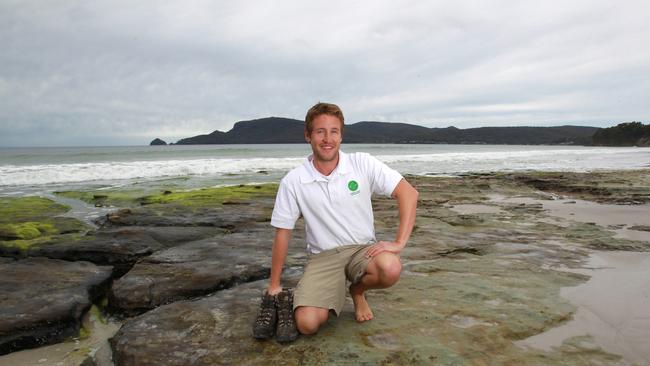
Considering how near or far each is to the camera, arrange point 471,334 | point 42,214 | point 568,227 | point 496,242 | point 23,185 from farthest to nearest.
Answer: point 23,185, point 42,214, point 568,227, point 496,242, point 471,334

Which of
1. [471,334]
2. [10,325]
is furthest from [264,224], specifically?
[471,334]

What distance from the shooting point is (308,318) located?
358 centimetres

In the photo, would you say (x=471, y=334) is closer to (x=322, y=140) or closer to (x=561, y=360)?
(x=561, y=360)

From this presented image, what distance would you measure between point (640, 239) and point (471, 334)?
228 inches

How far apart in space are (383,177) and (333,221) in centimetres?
57

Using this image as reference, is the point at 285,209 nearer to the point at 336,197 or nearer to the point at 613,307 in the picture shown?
the point at 336,197

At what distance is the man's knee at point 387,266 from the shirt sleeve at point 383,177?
0.56 metres

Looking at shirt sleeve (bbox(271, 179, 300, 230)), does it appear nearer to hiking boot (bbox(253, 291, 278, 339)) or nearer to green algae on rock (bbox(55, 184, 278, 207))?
hiking boot (bbox(253, 291, 278, 339))

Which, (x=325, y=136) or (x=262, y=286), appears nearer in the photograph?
(x=325, y=136)

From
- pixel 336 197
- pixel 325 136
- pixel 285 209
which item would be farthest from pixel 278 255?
pixel 325 136

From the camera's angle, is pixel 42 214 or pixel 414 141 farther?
pixel 414 141

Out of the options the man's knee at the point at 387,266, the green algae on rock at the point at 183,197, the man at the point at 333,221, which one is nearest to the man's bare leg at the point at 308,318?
the man at the point at 333,221

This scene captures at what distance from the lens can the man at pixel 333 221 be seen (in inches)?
146

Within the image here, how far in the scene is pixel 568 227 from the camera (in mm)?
8953
